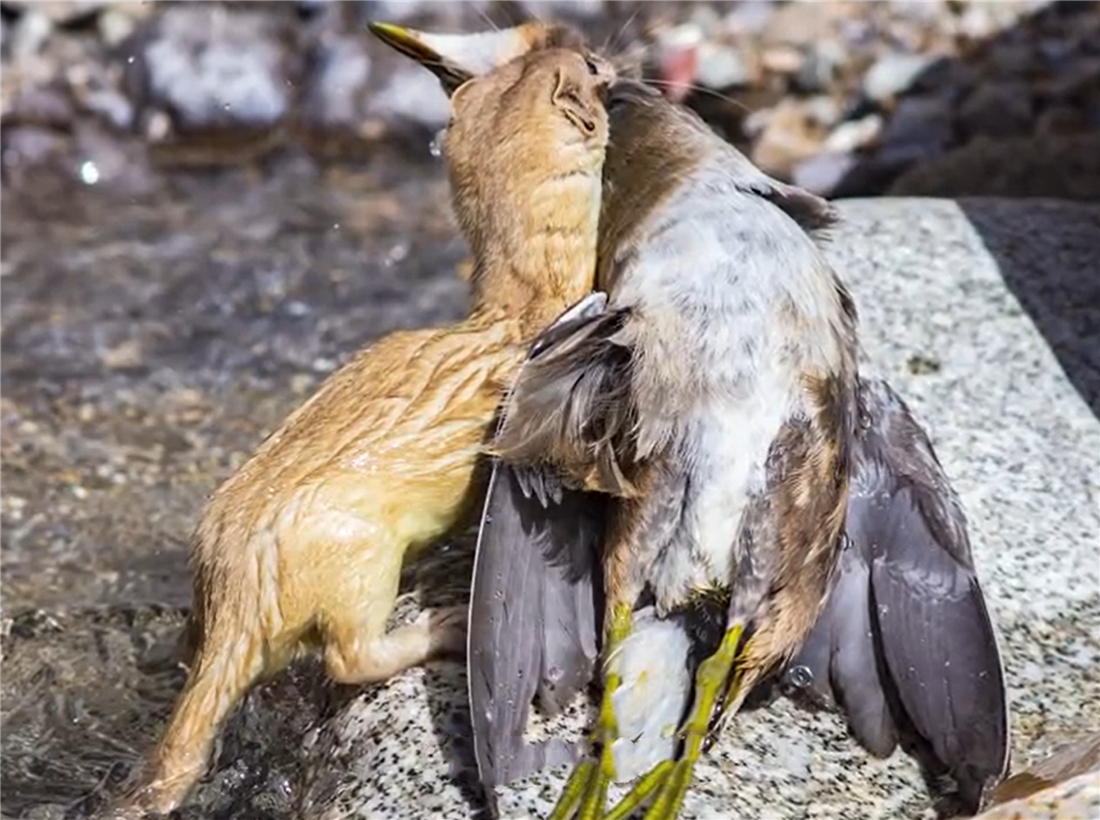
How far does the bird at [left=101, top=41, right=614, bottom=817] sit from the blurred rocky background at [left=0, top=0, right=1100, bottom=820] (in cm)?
12

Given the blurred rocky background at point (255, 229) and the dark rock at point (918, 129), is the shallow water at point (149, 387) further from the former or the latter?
the dark rock at point (918, 129)

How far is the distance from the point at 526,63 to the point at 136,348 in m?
3.21

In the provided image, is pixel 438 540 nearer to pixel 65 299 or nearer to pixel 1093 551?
pixel 1093 551

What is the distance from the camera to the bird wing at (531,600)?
3631 millimetres

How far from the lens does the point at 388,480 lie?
3961mm

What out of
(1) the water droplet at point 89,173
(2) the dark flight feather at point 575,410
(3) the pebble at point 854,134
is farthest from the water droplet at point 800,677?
(1) the water droplet at point 89,173

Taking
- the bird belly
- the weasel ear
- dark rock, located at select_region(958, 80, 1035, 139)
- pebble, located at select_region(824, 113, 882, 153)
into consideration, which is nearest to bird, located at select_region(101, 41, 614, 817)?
the weasel ear

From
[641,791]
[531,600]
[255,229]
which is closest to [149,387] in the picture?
[255,229]

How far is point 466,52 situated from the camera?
4398 mm

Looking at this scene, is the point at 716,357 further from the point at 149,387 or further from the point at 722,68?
the point at 722,68

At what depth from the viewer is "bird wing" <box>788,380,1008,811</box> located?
3.82m

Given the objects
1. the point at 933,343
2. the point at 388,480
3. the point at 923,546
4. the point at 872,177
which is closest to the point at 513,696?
the point at 388,480

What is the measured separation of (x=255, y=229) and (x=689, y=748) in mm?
5025

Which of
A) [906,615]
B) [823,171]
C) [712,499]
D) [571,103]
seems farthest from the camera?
[823,171]
